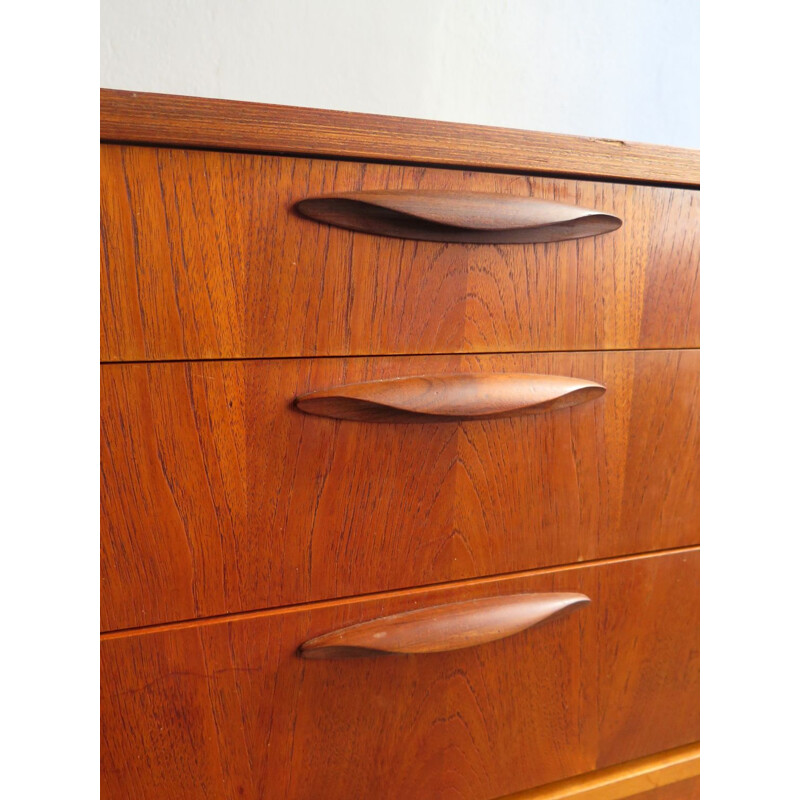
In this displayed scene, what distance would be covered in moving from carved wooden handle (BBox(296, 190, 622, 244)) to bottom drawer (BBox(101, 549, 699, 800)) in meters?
0.27

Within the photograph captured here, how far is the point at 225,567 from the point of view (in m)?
0.50

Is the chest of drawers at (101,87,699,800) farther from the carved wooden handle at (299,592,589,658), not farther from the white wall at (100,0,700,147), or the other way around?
the white wall at (100,0,700,147)

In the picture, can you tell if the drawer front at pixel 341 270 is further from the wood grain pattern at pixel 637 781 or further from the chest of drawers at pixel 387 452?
the wood grain pattern at pixel 637 781

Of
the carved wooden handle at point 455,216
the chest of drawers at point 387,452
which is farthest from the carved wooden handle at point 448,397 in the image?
the carved wooden handle at point 455,216

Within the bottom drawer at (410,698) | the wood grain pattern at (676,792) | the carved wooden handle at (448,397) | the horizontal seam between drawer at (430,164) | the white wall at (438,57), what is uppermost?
the white wall at (438,57)

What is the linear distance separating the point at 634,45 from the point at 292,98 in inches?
22.7

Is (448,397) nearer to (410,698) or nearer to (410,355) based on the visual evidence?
(410,355)

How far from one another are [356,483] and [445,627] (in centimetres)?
13

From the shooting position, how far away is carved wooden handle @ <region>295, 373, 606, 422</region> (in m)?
0.51

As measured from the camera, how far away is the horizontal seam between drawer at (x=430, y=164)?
18.1 inches

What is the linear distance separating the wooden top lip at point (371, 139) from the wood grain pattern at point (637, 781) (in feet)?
1.71

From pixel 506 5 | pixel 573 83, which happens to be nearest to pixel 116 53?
pixel 506 5

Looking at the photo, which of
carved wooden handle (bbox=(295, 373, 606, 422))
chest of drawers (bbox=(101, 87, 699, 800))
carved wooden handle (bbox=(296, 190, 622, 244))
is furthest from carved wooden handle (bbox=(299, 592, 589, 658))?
carved wooden handle (bbox=(296, 190, 622, 244))
